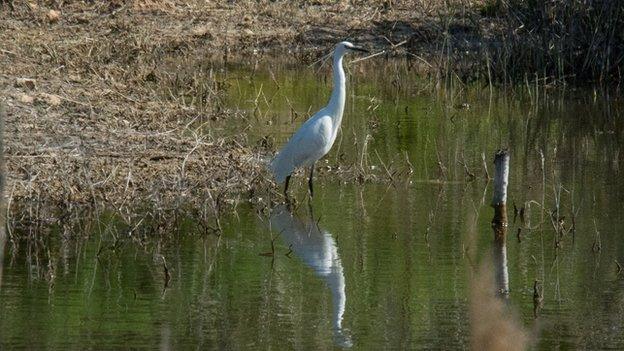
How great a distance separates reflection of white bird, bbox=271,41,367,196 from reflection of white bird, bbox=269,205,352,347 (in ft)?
1.38

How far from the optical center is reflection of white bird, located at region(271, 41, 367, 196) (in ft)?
36.2

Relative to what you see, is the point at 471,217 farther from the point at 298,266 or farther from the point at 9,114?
the point at 9,114

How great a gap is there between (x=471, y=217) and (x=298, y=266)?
2.19m

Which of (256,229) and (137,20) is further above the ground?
(137,20)

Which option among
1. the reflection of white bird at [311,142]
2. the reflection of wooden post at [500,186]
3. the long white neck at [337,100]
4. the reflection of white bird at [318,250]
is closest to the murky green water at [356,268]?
the reflection of white bird at [318,250]

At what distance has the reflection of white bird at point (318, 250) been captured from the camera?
25.5 ft

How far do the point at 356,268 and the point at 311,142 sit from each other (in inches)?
102

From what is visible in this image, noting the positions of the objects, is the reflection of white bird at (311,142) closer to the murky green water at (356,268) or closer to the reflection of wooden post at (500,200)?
the murky green water at (356,268)

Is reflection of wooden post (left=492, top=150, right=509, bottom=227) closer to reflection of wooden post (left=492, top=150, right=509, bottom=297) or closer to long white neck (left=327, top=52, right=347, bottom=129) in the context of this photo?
reflection of wooden post (left=492, top=150, right=509, bottom=297)

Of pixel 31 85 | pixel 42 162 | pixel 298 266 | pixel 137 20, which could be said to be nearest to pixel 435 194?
pixel 298 266

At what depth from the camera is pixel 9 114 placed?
38.0 ft

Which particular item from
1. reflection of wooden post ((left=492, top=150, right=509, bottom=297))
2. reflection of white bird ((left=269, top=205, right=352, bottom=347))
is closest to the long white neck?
reflection of white bird ((left=269, top=205, right=352, bottom=347))

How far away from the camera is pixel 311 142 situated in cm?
1114

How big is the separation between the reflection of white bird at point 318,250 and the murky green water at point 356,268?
17 mm
